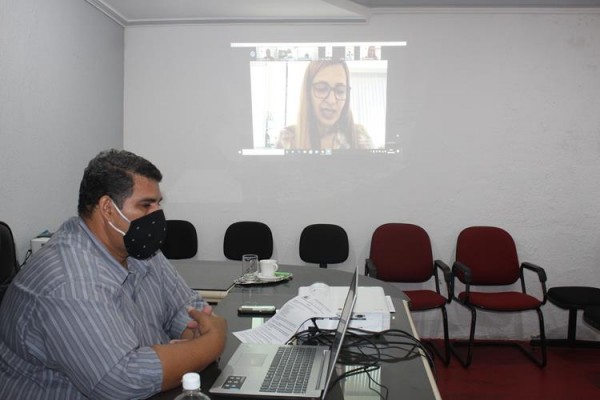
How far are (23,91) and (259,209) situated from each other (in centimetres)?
206

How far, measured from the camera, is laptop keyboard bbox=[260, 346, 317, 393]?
1380mm

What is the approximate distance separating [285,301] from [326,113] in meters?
2.45

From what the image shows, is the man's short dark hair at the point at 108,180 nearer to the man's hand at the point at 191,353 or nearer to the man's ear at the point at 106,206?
the man's ear at the point at 106,206

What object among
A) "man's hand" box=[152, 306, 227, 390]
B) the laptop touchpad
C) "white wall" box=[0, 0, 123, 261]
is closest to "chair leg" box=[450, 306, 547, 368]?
the laptop touchpad

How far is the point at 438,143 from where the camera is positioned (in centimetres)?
439

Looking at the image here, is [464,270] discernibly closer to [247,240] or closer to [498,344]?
[498,344]

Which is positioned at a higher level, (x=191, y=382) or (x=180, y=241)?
(x=191, y=382)

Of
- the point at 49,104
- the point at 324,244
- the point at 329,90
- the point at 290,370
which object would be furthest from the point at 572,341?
the point at 49,104

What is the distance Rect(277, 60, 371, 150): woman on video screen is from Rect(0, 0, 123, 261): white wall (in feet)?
5.31

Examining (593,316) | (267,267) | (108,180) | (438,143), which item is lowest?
(593,316)

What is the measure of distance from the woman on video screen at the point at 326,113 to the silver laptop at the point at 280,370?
2853 millimetres

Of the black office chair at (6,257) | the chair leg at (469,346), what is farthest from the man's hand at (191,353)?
the chair leg at (469,346)

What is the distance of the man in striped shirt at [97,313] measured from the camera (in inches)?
50.8

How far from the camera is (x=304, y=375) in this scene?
1.46 m
